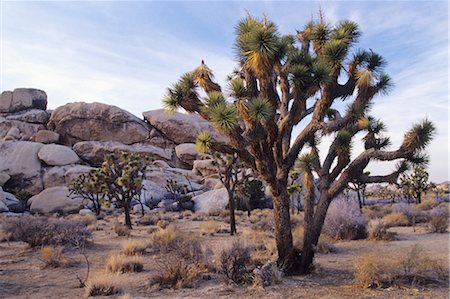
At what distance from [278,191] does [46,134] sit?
4988 centimetres

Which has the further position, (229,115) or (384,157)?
(384,157)

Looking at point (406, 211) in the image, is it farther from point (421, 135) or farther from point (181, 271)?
point (181, 271)

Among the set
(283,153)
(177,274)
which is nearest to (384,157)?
(283,153)

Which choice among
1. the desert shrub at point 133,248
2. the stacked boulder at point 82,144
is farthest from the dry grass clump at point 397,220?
the stacked boulder at point 82,144

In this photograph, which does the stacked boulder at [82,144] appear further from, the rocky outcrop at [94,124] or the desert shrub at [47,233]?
the desert shrub at [47,233]

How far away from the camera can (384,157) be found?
830 cm

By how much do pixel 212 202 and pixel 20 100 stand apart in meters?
38.4

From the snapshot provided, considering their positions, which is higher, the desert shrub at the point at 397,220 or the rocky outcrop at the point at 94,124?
the rocky outcrop at the point at 94,124

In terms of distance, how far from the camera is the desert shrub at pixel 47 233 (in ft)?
39.1

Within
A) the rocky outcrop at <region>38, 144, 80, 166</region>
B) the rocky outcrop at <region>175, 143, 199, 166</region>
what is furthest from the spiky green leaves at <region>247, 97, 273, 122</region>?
the rocky outcrop at <region>175, 143, 199, 166</region>

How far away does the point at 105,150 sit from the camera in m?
49.4

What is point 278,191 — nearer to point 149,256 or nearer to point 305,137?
point 305,137

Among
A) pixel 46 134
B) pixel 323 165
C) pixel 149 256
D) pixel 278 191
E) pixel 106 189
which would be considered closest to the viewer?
pixel 278 191

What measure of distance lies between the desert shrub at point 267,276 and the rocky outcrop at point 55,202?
1238 inches
